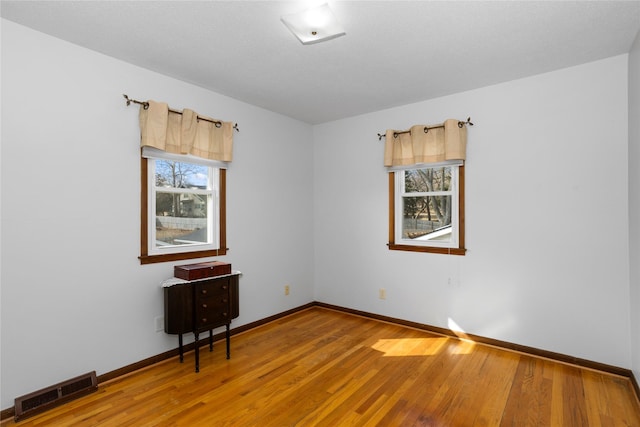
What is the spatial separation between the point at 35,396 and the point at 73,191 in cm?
145

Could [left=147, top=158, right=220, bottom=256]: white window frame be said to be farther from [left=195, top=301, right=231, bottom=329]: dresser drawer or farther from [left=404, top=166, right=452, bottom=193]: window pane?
[left=404, top=166, right=452, bottom=193]: window pane

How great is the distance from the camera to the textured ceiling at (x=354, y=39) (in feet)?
6.90

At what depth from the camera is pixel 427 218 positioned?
3846mm

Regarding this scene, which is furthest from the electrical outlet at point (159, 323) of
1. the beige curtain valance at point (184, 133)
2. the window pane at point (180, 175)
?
the beige curtain valance at point (184, 133)

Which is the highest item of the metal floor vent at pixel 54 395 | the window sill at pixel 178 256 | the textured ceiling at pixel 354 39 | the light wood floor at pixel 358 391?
the textured ceiling at pixel 354 39

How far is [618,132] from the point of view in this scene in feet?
9.04

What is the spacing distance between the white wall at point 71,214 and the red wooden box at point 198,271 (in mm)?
206

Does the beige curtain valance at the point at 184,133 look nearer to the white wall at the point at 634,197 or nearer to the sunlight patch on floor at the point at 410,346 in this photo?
the sunlight patch on floor at the point at 410,346

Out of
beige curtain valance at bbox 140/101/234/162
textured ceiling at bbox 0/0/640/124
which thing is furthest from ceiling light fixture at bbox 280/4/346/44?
beige curtain valance at bbox 140/101/234/162

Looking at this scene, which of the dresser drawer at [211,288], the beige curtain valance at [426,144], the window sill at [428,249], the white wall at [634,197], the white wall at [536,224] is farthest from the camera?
the window sill at [428,249]

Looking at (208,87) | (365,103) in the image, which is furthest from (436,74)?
(208,87)

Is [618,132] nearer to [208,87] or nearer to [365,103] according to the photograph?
[365,103]

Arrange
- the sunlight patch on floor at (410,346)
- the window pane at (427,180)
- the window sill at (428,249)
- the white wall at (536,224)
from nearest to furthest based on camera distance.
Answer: the white wall at (536,224)
the sunlight patch on floor at (410,346)
the window sill at (428,249)
the window pane at (427,180)

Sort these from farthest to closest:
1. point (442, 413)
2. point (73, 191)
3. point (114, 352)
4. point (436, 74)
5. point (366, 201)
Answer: point (366, 201) → point (436, 74) → point (114, 352) → point (73, 191) → point (442, 413)
